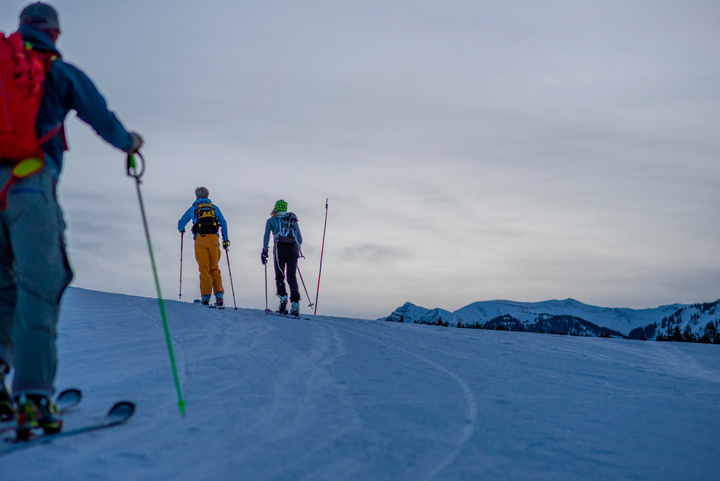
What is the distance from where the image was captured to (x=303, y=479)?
2594 mm

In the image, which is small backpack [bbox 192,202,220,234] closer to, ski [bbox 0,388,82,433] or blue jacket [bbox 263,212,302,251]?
blue jacket [bbox 263,212,302,251]

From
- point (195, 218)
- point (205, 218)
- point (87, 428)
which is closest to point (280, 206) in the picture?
point (205, 218)

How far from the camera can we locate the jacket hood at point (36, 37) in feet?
10.4

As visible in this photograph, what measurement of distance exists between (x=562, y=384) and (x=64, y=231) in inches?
193

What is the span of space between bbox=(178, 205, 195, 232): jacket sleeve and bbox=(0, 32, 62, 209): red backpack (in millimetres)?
9360

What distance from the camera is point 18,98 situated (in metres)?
2.89

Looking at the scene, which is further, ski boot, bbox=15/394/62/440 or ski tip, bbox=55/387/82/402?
ski tip, bbox=55/387/82/402

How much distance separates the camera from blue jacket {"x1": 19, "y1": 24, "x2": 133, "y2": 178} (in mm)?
3088

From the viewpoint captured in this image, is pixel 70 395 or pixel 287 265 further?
pixel 287 265

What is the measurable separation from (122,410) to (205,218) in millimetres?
9139

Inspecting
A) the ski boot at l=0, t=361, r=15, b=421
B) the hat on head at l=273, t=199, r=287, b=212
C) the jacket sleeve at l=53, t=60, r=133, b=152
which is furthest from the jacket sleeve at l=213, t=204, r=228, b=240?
the ski boot at l=0, t=361, r=15, b=421

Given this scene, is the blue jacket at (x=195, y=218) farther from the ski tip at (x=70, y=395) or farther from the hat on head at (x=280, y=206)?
the ski tip at (x=70, y=395)

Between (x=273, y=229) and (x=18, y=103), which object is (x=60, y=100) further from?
(x=273, y=229)

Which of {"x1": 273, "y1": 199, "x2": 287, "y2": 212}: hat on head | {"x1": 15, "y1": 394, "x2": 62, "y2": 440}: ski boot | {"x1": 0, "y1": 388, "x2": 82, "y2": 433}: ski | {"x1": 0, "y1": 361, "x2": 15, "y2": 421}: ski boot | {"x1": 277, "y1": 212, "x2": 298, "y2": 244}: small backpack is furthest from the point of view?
{"x1": 273, "y1": 199, "x2": 287, "y2": 212}: hat on head
